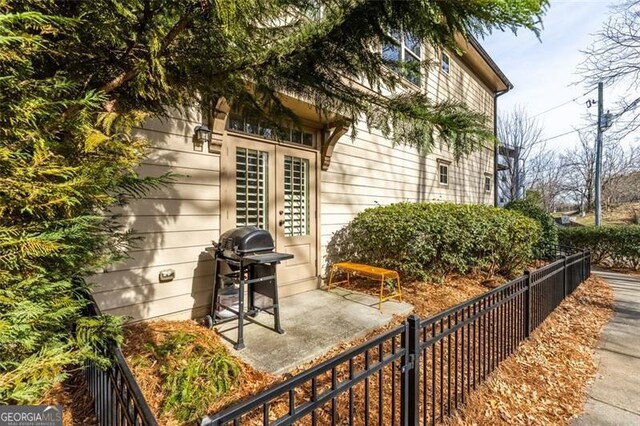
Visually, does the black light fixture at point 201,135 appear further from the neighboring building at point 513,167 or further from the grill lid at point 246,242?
the neighboring building at point 513,167

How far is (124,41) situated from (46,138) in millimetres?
582

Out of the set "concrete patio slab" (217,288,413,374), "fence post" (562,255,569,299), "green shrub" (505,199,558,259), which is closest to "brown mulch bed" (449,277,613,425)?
"fence post" (562,255,569,299)

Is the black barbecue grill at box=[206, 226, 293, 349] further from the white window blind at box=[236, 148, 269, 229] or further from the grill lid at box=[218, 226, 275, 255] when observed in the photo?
the white window blind at box=[236, 148, 269, 229]

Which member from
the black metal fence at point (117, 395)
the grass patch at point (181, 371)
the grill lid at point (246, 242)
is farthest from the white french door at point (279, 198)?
the black metal fence at point (117, 395)

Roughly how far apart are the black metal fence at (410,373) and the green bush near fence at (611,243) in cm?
701

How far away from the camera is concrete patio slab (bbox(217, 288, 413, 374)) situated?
2.96m

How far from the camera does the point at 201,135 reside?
374cm

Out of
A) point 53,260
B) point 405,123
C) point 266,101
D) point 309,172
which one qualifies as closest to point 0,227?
point 53,260

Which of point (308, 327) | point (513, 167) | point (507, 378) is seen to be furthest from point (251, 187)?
point (513, 167)

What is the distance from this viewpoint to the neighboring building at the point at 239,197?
3400mm

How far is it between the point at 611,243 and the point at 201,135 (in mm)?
11663

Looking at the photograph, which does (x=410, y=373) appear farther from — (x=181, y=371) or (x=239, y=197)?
(x=239, y=197)

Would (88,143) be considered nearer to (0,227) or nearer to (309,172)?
(0,227)

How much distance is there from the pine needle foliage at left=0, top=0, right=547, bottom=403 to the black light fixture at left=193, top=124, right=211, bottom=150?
1851mm
